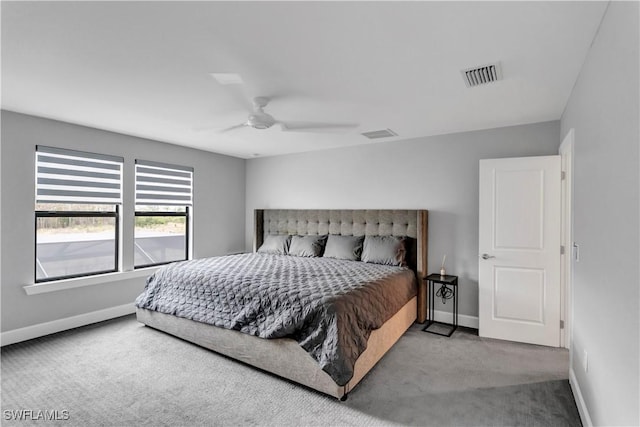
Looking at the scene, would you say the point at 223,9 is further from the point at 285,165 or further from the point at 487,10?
the point at 285,165

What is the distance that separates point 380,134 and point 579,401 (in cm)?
311

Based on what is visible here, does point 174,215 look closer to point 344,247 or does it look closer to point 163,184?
point 163,184

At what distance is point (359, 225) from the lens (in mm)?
4621

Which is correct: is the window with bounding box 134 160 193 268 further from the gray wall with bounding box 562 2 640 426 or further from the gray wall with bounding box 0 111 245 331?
the gray wall with bounding box 562 2 640 426

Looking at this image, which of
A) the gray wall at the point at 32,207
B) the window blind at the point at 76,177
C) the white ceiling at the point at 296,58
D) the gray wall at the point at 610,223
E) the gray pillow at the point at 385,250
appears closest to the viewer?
the gray wall at the point at 610,223

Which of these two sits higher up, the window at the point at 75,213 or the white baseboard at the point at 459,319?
the window at the point at 75,213

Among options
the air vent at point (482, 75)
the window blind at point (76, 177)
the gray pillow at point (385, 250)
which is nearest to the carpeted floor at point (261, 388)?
the gray pillow at point (385, 250)

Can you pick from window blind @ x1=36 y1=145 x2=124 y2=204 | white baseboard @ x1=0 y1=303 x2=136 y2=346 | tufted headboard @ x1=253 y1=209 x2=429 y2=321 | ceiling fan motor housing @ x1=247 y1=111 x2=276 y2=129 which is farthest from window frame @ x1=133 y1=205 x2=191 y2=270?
ceiling fan motor housing @ x1=247 y1=111 x2=276 y2=129

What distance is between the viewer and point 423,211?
407 cm

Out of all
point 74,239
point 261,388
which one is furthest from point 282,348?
point 74,239

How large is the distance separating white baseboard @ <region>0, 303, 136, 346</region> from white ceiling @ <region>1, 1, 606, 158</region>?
225 cm

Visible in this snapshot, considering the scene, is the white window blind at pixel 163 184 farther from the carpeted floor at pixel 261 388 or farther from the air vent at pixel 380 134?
the air vent at pixel 380 134

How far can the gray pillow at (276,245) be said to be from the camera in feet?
16.2

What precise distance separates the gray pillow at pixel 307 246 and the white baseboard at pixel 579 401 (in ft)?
9.90
